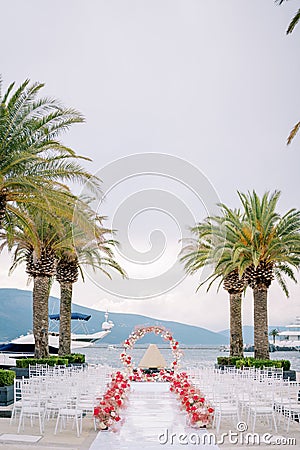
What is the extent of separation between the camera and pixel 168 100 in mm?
22875

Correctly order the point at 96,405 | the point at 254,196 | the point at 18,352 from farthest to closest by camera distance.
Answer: the point at 18,352 → the point at 254,196 → the point at 96,405

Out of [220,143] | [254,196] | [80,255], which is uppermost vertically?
[220,143]

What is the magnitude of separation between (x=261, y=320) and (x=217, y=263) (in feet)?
10.2

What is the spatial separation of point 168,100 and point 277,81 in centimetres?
440

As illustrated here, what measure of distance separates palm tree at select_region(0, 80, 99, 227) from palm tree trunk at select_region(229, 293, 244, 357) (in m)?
11.6

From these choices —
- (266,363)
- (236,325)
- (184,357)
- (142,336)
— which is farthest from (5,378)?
(184,357)

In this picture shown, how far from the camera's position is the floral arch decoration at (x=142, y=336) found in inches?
890

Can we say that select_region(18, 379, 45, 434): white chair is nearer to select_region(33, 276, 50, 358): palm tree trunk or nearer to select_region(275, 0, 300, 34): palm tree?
select_region(33, 276, 50, 358): palm tree trunk

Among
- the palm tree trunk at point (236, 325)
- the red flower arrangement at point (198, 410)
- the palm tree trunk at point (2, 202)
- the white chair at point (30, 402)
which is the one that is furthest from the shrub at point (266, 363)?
the white chair at point (30, 402)

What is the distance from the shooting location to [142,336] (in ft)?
81.5

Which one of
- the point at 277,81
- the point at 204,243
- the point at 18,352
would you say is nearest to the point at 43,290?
the point at 204,243

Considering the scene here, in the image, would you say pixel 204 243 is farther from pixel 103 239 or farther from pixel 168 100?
pixel 168 100

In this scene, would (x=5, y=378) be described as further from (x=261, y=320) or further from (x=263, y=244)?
(x=263, y=244)

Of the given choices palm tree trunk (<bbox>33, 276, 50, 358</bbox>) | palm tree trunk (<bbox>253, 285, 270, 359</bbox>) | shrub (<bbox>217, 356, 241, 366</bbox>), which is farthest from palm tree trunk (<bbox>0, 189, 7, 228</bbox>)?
shrub (<bbox>217, 356, 241, 366</bbox>)
